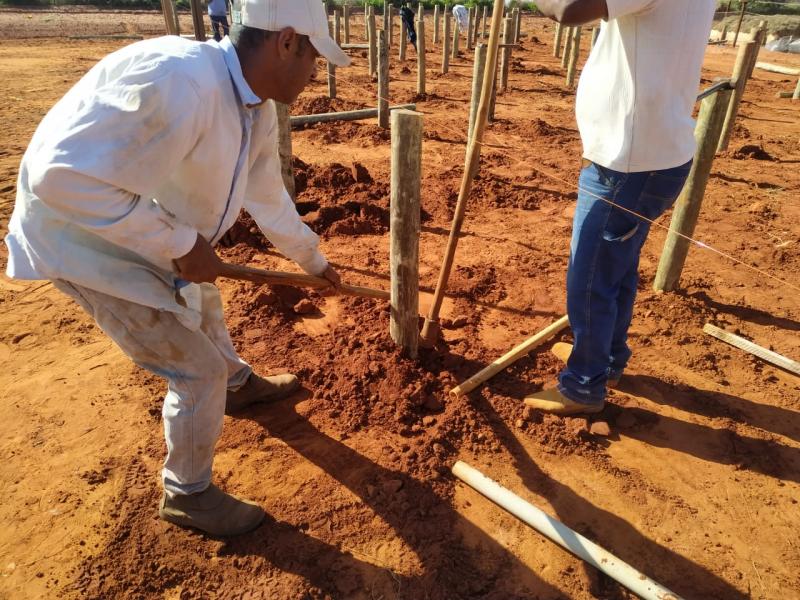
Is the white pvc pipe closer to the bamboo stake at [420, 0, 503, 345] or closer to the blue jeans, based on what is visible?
the blue jeans

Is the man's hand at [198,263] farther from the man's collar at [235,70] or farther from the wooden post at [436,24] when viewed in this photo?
the wooden post at [436,24]

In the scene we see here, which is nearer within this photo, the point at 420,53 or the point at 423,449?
the point at 423,449

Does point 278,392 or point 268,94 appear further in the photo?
point 278,392

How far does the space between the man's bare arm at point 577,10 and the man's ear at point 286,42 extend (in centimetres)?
98

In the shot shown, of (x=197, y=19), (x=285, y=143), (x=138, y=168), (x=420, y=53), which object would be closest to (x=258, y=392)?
(x=138, y=168)

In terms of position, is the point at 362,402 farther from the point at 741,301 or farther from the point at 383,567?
the point at 741,301

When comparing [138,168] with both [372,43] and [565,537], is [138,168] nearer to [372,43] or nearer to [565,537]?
[565,537]

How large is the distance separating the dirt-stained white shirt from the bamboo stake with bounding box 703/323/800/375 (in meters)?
1.73

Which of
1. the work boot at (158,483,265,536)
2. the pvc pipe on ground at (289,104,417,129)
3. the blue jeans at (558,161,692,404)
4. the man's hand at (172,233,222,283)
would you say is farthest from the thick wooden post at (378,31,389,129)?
the work boot at (158,483,265,536)

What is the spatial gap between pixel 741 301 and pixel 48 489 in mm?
4499

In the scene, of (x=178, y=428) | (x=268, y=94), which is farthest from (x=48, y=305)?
(x=268, y=94)

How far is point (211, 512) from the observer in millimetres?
2166

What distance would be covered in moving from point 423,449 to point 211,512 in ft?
3.31

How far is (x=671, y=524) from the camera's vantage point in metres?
2.33
